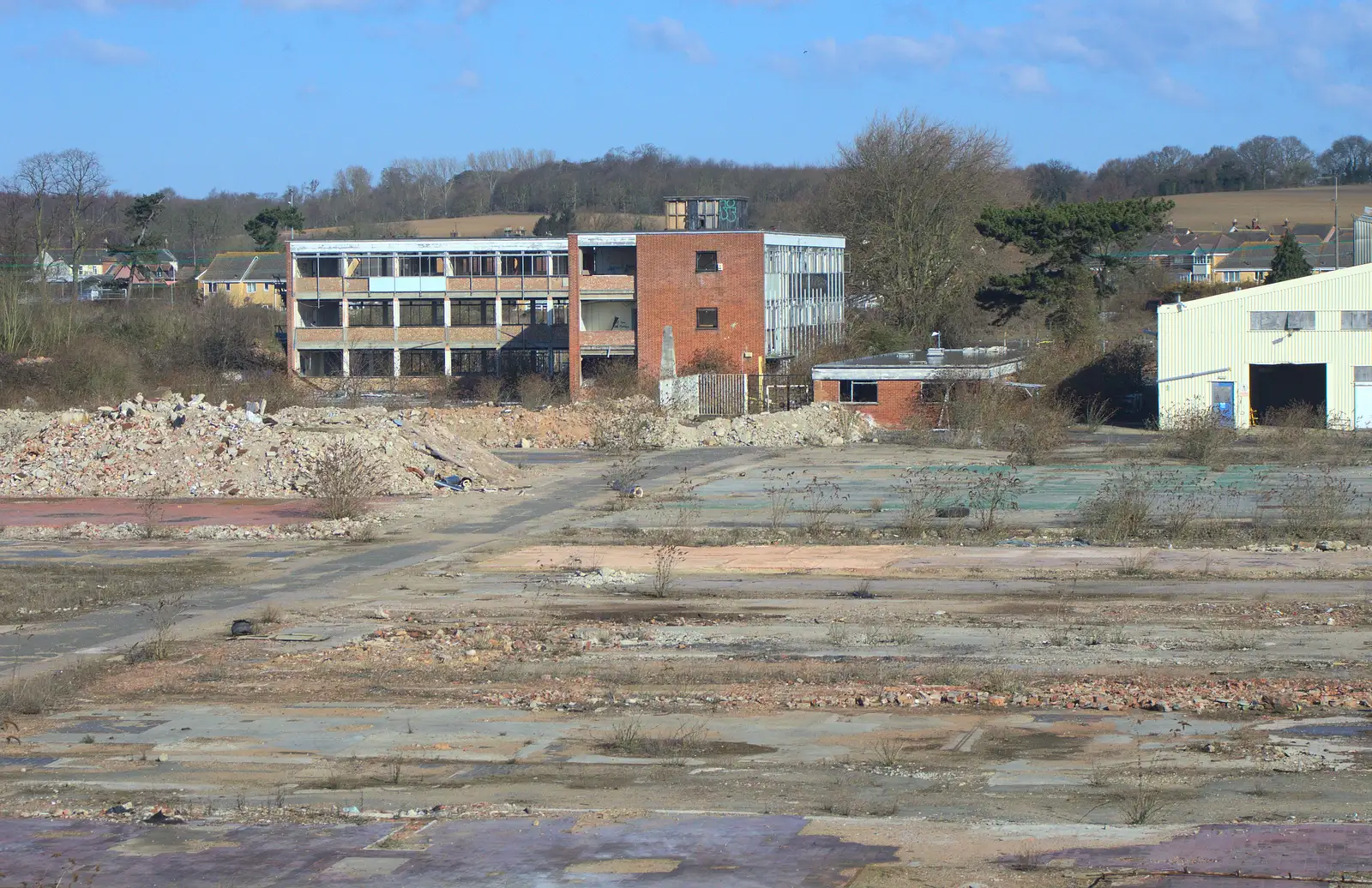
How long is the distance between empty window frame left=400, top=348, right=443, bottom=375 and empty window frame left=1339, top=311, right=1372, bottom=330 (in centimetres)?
4387

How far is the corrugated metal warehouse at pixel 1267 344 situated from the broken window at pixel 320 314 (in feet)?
148

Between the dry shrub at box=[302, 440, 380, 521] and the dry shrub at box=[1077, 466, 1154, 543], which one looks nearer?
the dry shrub at box=[1077, 466, 1154, 543]

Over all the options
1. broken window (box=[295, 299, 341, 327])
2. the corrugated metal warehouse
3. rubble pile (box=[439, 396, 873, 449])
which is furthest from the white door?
broken window (box=[295, 299, 341, 327])

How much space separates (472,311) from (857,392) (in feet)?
96.2

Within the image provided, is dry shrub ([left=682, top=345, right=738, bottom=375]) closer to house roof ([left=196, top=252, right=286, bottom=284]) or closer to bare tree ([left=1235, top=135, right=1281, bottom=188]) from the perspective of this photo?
house roof ([left=196, top=252, right=286, bottom=284])

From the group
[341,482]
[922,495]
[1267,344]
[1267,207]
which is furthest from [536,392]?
[1267,207]

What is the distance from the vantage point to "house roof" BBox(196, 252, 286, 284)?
119 m

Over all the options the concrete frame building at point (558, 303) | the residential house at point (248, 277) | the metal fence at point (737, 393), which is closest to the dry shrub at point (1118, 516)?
the metal fence at point (737, 393)

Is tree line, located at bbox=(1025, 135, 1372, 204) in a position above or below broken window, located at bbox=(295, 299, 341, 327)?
above

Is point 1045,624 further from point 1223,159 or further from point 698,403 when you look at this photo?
point 1223,159

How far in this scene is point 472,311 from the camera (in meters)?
74.8

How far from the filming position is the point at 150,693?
14.5 meters

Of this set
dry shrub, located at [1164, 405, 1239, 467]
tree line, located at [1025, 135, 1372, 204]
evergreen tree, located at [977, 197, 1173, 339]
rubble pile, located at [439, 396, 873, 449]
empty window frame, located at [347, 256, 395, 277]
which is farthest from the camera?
tree line, located at [1025, 135, 1372, 204]

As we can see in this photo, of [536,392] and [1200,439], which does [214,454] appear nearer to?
[536,392]
